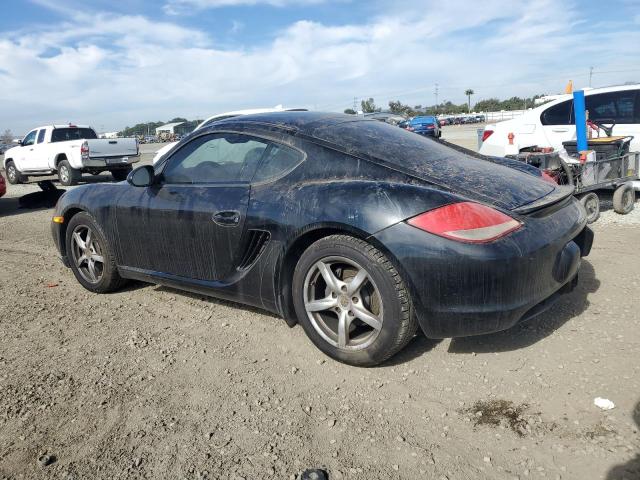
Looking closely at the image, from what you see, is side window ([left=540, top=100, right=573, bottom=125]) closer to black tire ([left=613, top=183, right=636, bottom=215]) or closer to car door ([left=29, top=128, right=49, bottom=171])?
black tire ([left=613, top=183, right=636, bottom=215])

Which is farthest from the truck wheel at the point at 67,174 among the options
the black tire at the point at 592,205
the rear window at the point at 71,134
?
the black tire at the point at 592,205

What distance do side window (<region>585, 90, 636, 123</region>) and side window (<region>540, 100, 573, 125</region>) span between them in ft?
0.89

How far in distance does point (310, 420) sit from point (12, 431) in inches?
58.3

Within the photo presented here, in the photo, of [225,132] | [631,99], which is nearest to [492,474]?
[225,132]

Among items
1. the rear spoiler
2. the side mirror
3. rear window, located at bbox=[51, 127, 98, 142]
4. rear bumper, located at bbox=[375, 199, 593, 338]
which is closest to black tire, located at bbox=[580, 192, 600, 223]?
the rear spoiler

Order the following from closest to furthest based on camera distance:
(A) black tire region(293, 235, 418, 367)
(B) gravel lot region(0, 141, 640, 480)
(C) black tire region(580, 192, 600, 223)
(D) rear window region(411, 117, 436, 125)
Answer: (B) gravel lot region(0, 141, 640, 480) → (A) black tire region(293, 235, 418, 367) → (C) black tire region(580, 192, 600, 223) → (D) rear window region(411, 117, 436, 125)

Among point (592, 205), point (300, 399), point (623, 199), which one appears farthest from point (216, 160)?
point (623, 199)

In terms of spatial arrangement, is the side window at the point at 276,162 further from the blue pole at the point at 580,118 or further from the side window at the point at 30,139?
the side window at the point at 30,139

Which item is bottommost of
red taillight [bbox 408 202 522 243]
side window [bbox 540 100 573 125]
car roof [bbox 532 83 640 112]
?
red taillight [bbox 408 202 522 243]

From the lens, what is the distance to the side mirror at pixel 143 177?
3.79 metres

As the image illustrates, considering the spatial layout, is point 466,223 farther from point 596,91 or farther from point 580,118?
point 596,91

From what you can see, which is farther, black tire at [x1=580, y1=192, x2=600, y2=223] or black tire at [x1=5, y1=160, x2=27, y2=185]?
black tire at [x1=5, y1=160, x2=27, y2=185]

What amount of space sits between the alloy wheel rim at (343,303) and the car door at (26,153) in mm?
15113

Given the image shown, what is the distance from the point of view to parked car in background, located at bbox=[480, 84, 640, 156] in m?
7.44
